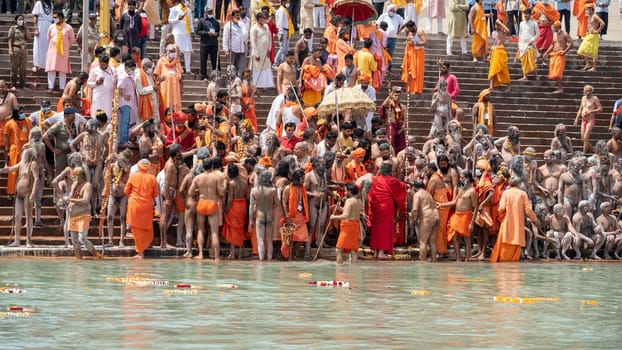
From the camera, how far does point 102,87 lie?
23.9 m

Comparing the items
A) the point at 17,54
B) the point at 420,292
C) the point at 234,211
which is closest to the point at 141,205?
the point at 234,211

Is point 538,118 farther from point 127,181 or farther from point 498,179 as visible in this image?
point 127,181

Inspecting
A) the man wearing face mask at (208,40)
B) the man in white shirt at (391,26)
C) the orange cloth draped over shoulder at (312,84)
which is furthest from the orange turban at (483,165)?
the man in white shirt at (391,26)

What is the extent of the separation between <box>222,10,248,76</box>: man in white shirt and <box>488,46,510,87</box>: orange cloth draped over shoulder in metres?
4.40

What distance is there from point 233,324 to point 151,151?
25.5 ft

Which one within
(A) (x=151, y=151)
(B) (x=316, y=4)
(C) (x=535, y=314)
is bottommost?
(C) (x=535, y=314)

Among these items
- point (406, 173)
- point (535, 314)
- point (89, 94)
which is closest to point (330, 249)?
point (406, 173)

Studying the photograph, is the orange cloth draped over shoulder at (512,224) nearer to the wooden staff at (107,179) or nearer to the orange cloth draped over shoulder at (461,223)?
the orange cloth draped over shoulder at (461,223)

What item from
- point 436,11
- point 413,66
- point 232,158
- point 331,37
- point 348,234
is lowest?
point 348,234

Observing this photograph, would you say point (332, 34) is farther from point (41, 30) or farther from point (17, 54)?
point (17, 54)

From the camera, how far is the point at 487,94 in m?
26.5

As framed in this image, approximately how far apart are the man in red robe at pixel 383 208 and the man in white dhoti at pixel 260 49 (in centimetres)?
526

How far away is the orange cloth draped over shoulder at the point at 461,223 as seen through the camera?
74.1 ft

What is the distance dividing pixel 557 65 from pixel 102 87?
9247 mm
